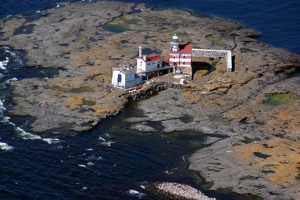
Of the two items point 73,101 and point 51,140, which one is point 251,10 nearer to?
point 73,101

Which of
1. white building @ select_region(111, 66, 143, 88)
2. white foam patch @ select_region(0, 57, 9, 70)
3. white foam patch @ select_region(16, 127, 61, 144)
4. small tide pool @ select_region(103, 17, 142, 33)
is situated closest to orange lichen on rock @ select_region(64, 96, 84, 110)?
white building @ select_region(111, 66, 143, 88)

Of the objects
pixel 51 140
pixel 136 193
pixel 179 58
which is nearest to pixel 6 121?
pixel 51 140

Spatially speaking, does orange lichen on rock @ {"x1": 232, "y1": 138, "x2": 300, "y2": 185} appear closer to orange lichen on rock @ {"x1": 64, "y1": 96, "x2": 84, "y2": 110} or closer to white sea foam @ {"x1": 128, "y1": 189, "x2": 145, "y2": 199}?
white sea foam @ {"x1": 128, "y1": 189, "x2": 145, "y2": 199}

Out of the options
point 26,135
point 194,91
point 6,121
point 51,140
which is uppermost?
point 194,91

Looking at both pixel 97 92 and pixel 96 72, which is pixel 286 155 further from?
pixel 96 72

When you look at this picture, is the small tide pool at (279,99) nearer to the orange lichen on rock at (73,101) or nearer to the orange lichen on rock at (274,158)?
the orange lichen on rock at (274,158)

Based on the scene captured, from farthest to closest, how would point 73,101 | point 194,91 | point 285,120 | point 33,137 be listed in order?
1. point 194,91
2. point 73,101
3. point 285,120
4. point 33,137

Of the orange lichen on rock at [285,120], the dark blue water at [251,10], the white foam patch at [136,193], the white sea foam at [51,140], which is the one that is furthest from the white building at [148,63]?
the white foam patch at [136,193]

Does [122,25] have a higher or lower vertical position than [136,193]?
higher
